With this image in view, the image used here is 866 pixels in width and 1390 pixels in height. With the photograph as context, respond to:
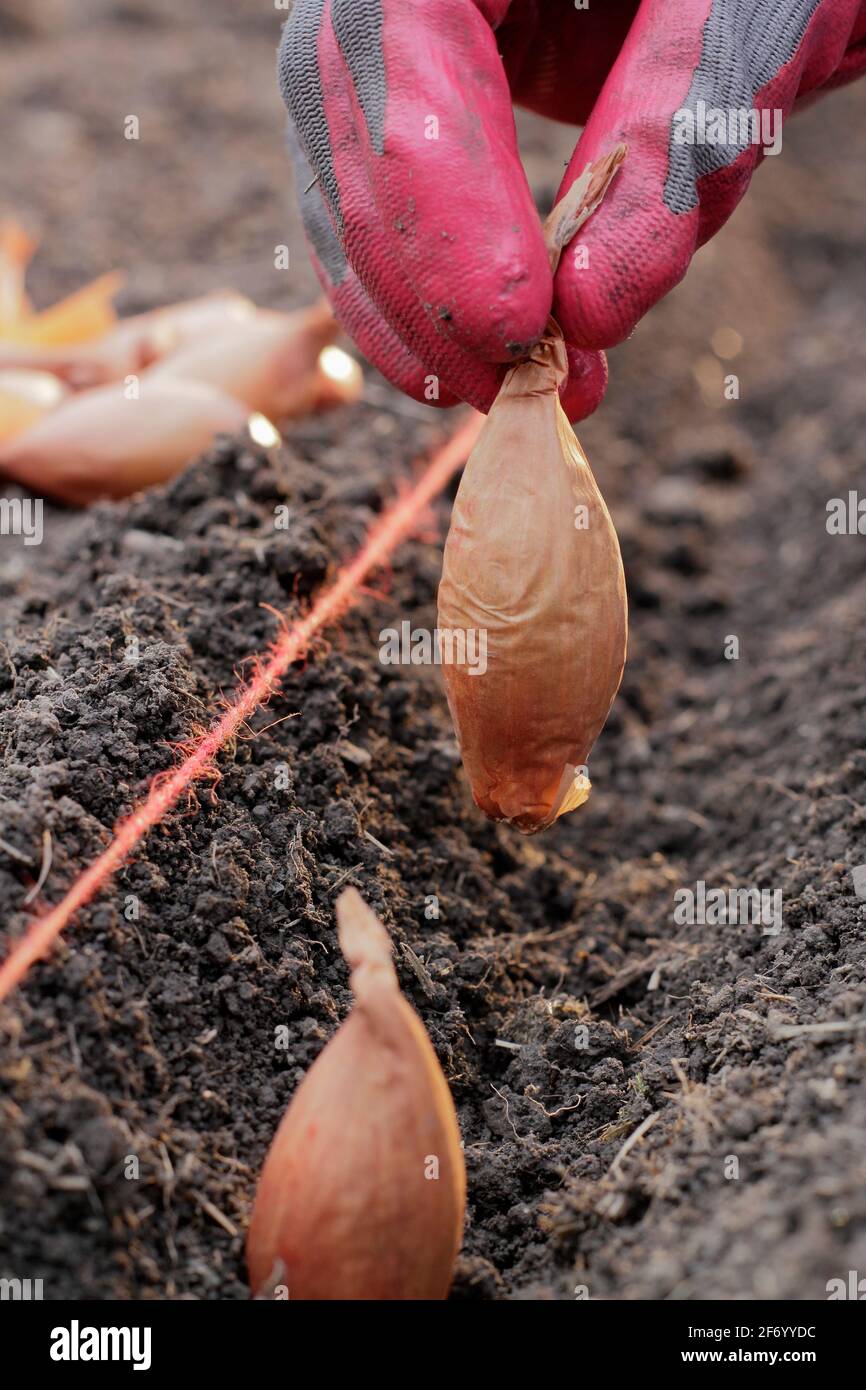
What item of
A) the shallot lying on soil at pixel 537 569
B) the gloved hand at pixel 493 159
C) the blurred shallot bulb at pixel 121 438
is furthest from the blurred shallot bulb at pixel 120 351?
the shallot lying on soil at pixel 537 569

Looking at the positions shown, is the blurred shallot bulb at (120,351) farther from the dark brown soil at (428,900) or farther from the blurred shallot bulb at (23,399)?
the dark brown soil at (428,900)

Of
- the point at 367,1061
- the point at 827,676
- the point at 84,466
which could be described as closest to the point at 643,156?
the point at 367,1061

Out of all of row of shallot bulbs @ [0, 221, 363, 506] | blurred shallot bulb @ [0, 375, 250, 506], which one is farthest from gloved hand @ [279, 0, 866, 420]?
blurred shallot bulb @ [0, 375, 250, 506]

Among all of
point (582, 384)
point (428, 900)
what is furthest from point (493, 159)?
point (428, 900)

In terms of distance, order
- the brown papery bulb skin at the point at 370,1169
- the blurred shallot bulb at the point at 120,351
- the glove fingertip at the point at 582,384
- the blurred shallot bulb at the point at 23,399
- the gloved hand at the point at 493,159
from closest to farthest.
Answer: the brown papery bulb skin at the point at 370,1169
the gloved hand at the point at 493,159
the glove fingertip at the point at 582,384
the blurred shallot bulb at the point at 23,399
the blurred shallot bulb at the point at 120,351

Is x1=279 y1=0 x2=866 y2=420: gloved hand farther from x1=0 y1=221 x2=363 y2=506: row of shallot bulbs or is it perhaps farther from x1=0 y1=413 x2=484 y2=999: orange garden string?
x1=0 y1=221 x2=363 y2=506: row of shallot bulbs
